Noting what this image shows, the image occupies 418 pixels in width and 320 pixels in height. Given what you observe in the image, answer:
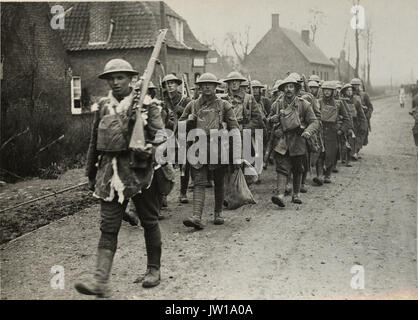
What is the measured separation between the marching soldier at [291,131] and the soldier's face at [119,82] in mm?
4329

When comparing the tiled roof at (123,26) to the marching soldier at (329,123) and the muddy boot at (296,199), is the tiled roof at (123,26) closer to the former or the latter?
the marching soldier at (329,123)

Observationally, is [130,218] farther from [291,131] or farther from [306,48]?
[306,48]

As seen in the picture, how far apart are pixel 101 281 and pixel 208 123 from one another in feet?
10.7

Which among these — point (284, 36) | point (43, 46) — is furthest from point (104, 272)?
point (284, 36)

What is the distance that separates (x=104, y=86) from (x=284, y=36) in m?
30.4

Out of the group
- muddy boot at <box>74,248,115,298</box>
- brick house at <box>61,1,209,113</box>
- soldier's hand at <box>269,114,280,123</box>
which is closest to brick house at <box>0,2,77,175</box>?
brick house at <box>61,1,209,113</box>

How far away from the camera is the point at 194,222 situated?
7.04 metres

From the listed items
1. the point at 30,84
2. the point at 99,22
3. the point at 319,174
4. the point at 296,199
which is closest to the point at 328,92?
the point at 319,174

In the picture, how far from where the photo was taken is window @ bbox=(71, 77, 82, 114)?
2544 cm

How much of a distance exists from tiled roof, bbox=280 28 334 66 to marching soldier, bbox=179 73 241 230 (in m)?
46.5

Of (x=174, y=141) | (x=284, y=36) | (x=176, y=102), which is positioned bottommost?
(x=174, y=141)

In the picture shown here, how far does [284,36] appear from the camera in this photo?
52031 millimetres

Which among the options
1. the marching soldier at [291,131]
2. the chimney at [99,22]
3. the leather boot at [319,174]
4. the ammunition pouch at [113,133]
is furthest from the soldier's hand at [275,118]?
the chimney at [99,22]

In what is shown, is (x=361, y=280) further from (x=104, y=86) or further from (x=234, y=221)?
(x=104, y=86)
